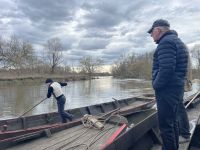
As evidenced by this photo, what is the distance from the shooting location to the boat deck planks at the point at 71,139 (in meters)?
4.42

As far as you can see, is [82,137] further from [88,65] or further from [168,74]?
[88,65]

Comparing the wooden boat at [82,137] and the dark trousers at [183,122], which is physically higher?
the dark trousers at [183,122]

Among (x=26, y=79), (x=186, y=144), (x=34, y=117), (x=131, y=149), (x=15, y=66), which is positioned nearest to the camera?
(x=186, y=144)

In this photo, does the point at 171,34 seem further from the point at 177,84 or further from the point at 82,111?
the point at 82,111

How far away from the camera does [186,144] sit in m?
4.43

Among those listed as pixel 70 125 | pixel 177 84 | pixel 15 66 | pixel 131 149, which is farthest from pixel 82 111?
pixel 15 66

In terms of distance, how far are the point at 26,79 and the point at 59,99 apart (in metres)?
37.6

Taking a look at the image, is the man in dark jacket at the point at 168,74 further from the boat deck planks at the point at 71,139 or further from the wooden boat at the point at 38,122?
the wooden boat at the point at 38,122

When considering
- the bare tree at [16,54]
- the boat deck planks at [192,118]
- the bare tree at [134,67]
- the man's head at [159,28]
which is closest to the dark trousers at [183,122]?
the boat deck planks at [192,118]

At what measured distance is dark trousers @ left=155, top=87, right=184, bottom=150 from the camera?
354 cm

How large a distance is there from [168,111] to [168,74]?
534mm

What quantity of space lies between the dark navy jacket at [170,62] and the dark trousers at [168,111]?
0.10m

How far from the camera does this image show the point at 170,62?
3.39 meters

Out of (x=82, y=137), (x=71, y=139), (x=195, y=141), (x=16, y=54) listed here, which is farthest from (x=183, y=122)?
(x=16, y=54)
